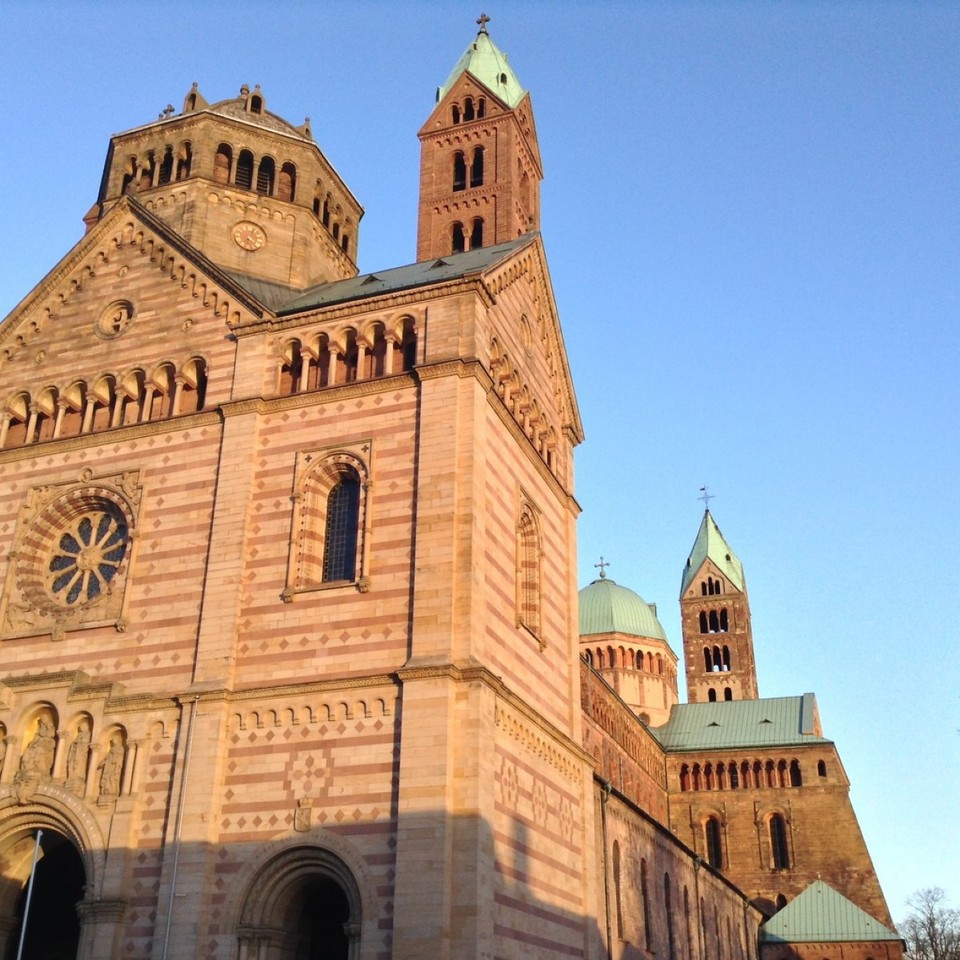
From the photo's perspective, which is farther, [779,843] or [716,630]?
[716,630]

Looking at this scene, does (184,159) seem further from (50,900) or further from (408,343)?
(50,900)

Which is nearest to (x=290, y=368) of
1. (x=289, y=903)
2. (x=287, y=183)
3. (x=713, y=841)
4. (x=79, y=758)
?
(x=287, y=183)

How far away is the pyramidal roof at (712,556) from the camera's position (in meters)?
96.1

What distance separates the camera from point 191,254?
31.9m

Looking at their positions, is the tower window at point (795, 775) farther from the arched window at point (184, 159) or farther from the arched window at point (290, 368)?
the arched window at point (184, 159)

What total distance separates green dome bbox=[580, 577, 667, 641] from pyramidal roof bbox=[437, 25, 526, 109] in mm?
45541

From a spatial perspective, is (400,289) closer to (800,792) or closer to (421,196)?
(421,196)

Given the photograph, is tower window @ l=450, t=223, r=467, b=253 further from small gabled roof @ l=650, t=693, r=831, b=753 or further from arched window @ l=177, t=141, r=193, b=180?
small gabled roof @ l=650, t=693, r=831, b=753

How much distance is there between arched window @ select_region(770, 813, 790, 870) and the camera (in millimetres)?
71562

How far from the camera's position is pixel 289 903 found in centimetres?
2389

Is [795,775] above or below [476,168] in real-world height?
below

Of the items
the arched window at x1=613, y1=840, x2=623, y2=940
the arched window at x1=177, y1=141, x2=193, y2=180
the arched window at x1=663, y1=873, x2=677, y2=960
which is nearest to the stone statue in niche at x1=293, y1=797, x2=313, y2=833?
the arched window at x1=613, y1=840, x2=623, y2=940

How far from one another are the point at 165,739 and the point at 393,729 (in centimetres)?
569

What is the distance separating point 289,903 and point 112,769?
17.6 ft
